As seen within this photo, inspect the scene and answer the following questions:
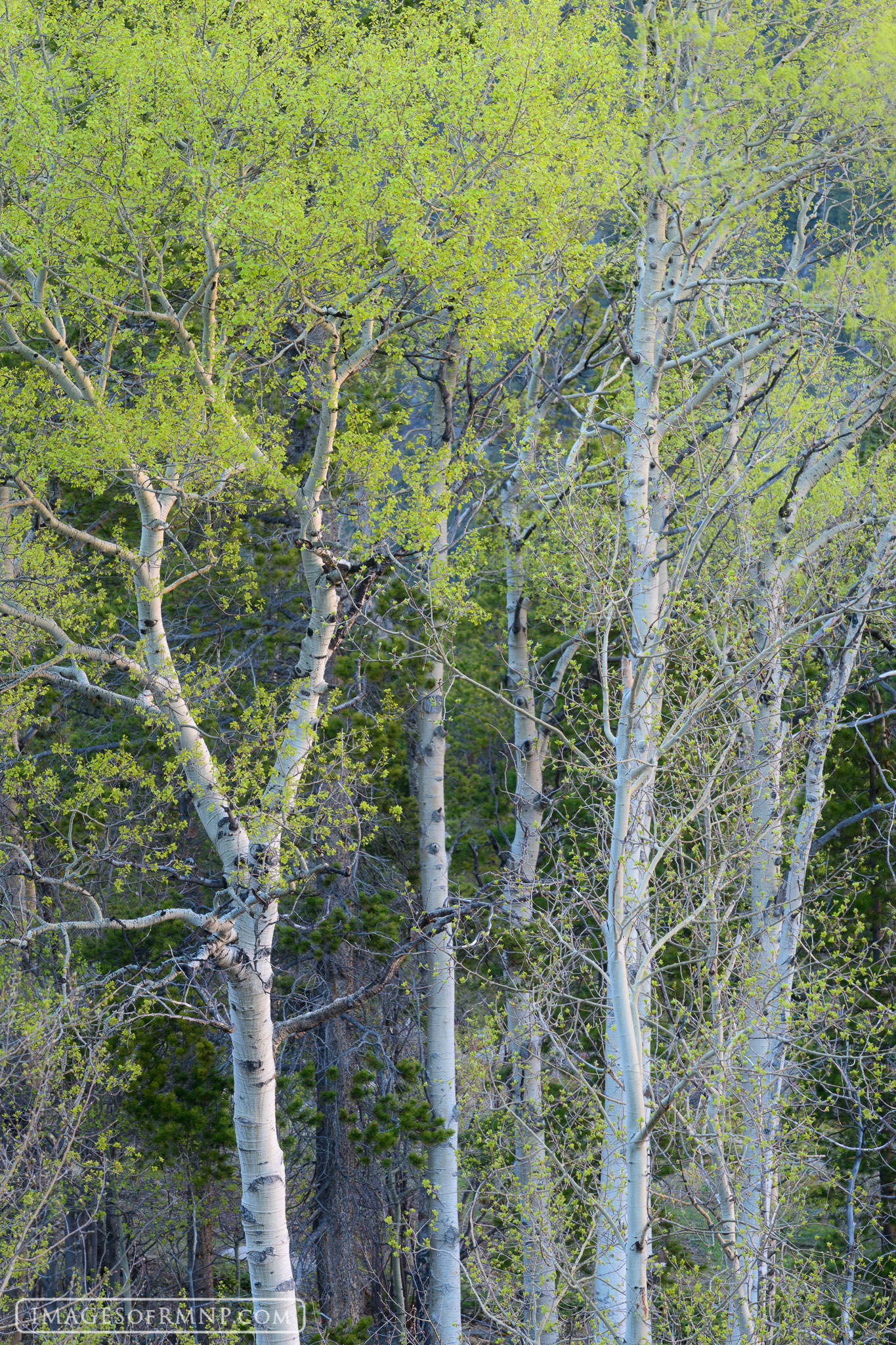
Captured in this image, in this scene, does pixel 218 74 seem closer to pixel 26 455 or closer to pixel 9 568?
pixel 26 455

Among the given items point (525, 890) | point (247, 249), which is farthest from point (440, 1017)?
point (247, 249)

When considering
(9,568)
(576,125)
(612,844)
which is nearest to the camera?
(612,844)

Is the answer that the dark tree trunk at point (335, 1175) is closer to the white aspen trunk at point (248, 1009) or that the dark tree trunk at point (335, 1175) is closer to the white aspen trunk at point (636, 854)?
the white aspen trunk at point (248, 1009)

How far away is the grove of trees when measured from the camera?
688cm

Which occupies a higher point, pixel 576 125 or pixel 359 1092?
pixel 576 125

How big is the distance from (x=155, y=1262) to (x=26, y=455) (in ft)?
44.3

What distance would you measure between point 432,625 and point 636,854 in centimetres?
196

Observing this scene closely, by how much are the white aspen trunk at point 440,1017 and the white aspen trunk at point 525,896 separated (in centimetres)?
59

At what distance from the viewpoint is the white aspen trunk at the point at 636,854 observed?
577 cm

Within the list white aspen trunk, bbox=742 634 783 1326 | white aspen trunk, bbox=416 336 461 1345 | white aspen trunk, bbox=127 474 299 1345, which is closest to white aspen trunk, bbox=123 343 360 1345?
white aspen trunk, bbox=127 474 299 1345

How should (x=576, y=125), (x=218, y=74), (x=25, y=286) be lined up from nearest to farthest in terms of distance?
(x=218, y=74)
(x=25, y=286)
(x=576, y=125)

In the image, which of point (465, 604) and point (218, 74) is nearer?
point (218, 74)

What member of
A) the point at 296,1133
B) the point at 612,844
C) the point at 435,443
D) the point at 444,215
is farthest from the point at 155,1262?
Result: the point at 444,215

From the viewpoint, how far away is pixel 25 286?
8477mm
